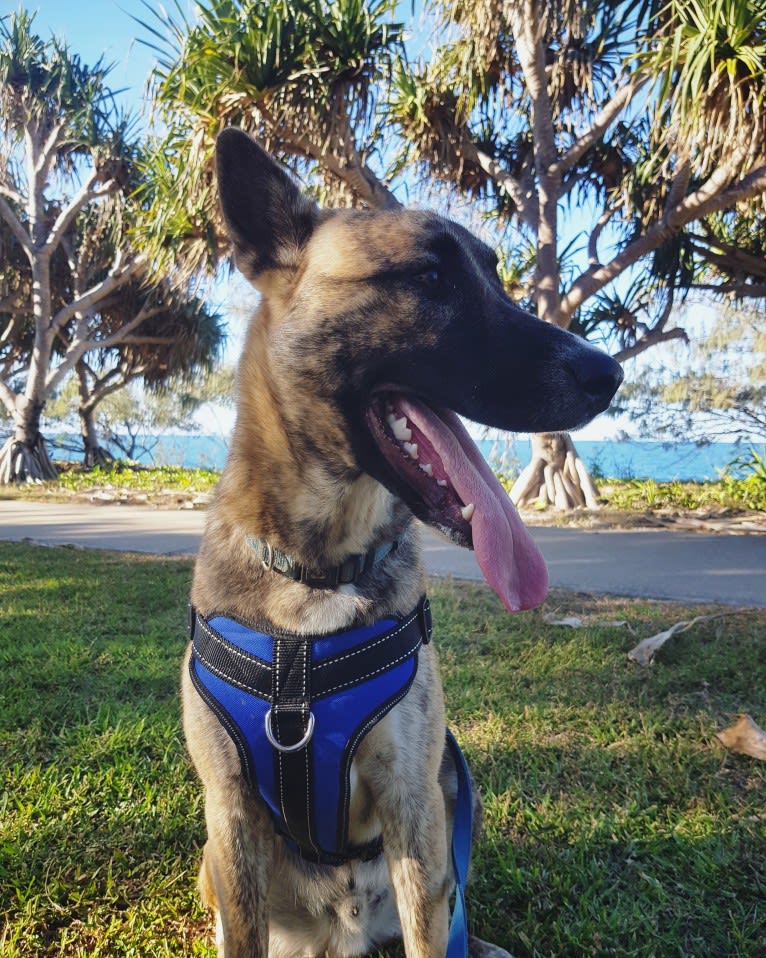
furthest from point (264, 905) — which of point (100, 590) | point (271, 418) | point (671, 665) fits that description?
point (100, 590)

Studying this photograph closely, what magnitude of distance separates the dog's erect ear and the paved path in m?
3.28

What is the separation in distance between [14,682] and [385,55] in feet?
24.5

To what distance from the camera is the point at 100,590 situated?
15.5ft

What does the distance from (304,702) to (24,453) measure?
13.4 meters

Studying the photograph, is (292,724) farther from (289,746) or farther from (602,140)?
(602,140)

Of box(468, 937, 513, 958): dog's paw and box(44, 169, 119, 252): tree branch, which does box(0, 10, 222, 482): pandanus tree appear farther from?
box(468, 937, 513, 958): dog's paw

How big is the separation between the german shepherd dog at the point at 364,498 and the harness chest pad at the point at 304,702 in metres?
0.03

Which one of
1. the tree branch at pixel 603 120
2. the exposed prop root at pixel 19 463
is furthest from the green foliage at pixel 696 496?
the exposed prop root at pixel 19 463

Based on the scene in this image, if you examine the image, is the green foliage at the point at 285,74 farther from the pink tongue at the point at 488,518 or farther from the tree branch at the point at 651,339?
the pink tongue at the point at 488,518

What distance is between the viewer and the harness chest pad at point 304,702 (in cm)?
141

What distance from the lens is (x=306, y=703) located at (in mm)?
1421

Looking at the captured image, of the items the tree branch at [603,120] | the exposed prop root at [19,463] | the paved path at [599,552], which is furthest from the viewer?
the exposed prop root at [19,463]

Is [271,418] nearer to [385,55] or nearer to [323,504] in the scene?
[323,504]

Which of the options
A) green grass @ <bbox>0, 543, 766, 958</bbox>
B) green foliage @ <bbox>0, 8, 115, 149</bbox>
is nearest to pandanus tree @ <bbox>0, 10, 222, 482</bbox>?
green foliage @ <bbox>0, 8, 115, 149</bbox>
